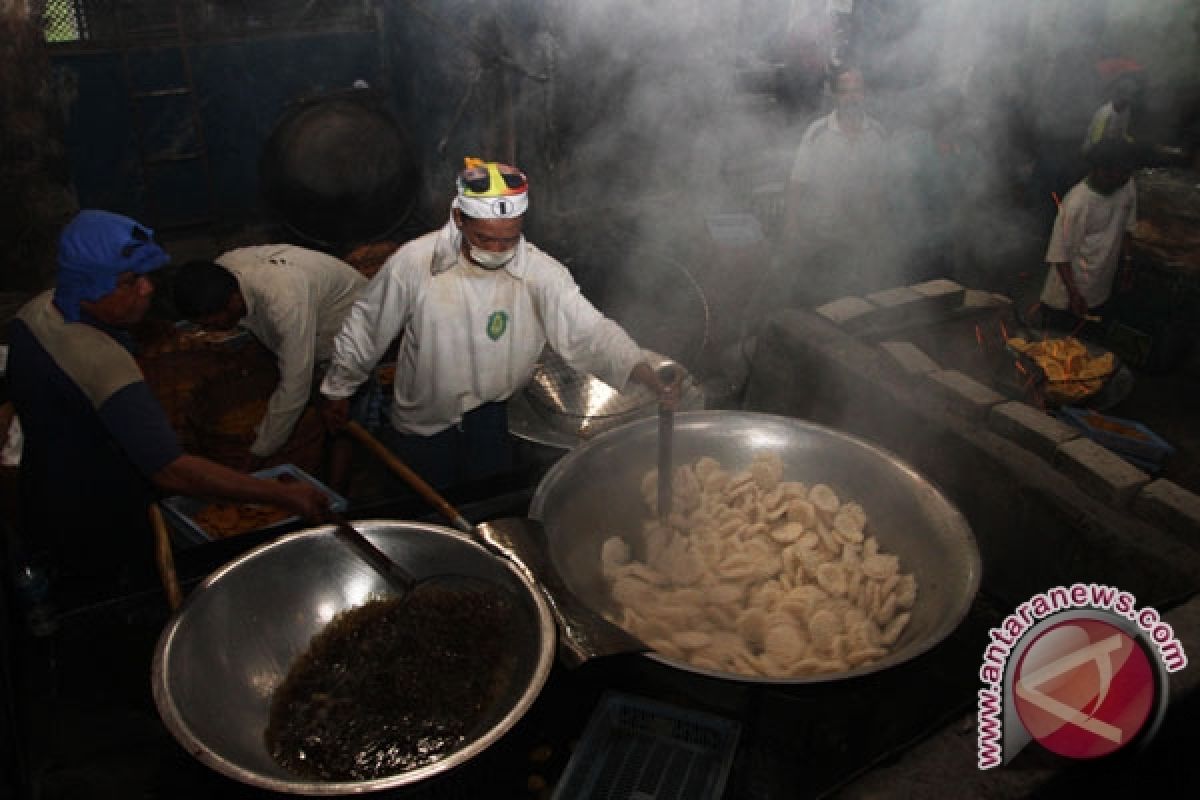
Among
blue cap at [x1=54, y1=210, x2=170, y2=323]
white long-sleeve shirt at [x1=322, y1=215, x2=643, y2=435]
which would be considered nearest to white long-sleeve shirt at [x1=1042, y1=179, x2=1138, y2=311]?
white long-sleeve shirt at [x1=322, y1=215, x2=643, y2=435]

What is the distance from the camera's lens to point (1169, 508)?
12.2ft

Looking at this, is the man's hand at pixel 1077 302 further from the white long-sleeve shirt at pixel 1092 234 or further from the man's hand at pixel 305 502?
the man's hand at pixel 305 502

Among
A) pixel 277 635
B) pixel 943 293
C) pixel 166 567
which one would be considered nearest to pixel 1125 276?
pixel 943 293

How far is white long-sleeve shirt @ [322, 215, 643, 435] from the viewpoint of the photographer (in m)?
4.13

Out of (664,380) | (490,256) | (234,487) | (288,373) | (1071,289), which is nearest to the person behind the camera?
(234,487)

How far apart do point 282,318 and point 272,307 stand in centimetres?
8

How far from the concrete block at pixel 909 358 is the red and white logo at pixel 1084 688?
2.07 meters

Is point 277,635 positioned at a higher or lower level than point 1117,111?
lower

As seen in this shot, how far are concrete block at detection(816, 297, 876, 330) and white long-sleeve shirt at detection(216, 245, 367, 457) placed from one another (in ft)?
10.3

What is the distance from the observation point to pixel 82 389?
3.21 meters

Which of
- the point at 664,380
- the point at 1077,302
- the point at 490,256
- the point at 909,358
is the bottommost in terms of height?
the point at 1077,302

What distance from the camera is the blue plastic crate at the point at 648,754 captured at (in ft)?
9.60

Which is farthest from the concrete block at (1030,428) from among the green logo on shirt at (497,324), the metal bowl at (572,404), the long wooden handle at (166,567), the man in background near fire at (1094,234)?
the long wooden handle at (166,567)

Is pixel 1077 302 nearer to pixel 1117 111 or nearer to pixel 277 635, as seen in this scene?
pixel 1117 111
